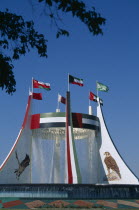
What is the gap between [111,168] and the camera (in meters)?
30.5

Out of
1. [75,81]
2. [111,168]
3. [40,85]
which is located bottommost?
[111,168]

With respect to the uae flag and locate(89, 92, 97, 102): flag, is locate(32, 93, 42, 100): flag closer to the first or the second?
the uae flag

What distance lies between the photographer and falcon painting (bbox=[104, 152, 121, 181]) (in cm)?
3014

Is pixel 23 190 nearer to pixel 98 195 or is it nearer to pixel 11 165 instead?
pixel 98 195

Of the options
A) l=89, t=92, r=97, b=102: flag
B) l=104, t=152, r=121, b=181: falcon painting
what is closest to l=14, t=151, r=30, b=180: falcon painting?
l=104, t=152, r=121, b=181: falcon painting

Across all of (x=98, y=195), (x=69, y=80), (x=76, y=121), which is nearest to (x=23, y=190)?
(x=98, y=195)

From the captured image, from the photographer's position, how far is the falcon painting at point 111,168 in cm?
3014

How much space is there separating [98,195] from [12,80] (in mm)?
15072

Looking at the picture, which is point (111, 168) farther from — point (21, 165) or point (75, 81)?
point (75, 81)

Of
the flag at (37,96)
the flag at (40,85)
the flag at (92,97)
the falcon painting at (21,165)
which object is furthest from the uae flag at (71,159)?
the flag at (92,97)

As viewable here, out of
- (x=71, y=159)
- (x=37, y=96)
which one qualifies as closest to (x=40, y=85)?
(x=37, y=96)

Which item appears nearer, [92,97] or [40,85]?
[40,85]

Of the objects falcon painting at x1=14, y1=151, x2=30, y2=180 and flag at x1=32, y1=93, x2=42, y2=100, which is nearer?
falcon painting at x1=14, y1=151, x2=30, y2=180

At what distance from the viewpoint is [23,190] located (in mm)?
21391
